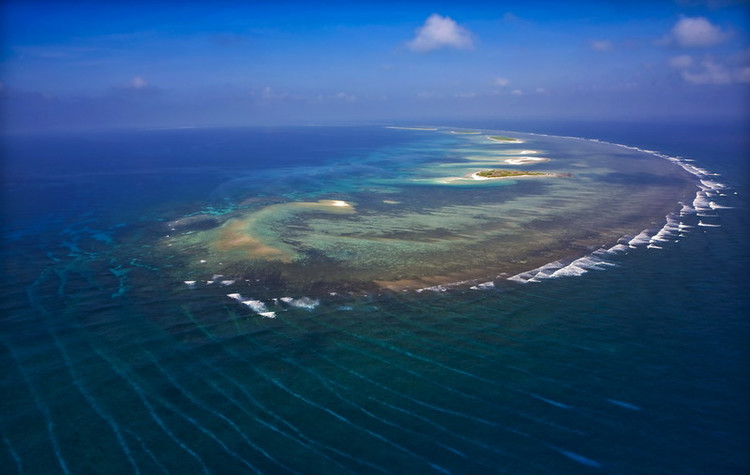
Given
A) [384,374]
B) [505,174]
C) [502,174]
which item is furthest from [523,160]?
[384,374]

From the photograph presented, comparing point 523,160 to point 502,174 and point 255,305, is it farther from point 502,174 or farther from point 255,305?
point 255,305

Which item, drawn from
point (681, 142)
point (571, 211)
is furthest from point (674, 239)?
point (681, 142)

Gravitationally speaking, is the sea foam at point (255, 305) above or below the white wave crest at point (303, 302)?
below

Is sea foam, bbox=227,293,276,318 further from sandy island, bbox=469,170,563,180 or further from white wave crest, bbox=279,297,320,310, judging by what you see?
sandy island, bbox=469,170,563,180

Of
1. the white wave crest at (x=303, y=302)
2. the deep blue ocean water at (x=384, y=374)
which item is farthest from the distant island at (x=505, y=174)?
the white wave crest at (x=303, y=302)

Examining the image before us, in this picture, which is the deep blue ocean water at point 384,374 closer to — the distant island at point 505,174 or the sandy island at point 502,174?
the sandy island at point 502,174

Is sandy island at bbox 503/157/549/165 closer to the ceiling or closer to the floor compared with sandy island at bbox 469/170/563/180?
closer to the ceiling

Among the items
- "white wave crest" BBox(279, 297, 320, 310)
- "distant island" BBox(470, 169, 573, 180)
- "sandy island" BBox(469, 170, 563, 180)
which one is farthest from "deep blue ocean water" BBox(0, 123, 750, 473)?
"distant island" BBox(470, 169, 573, 180)

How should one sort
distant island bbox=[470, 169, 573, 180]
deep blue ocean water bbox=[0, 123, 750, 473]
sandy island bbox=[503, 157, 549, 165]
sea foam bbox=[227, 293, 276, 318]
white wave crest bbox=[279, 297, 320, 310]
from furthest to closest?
sandy island bbox=[503, 157, 549, 165] → distant island bbox=[470, 169, 573, 180] → white wave crest bbox=[279, 297, 320, 310] → sea foam bbox=[227, 293, 276, 318] → deep blue ocean water bbox=[0, 123, 750, 473]

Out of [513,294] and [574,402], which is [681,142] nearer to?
[513,294]
